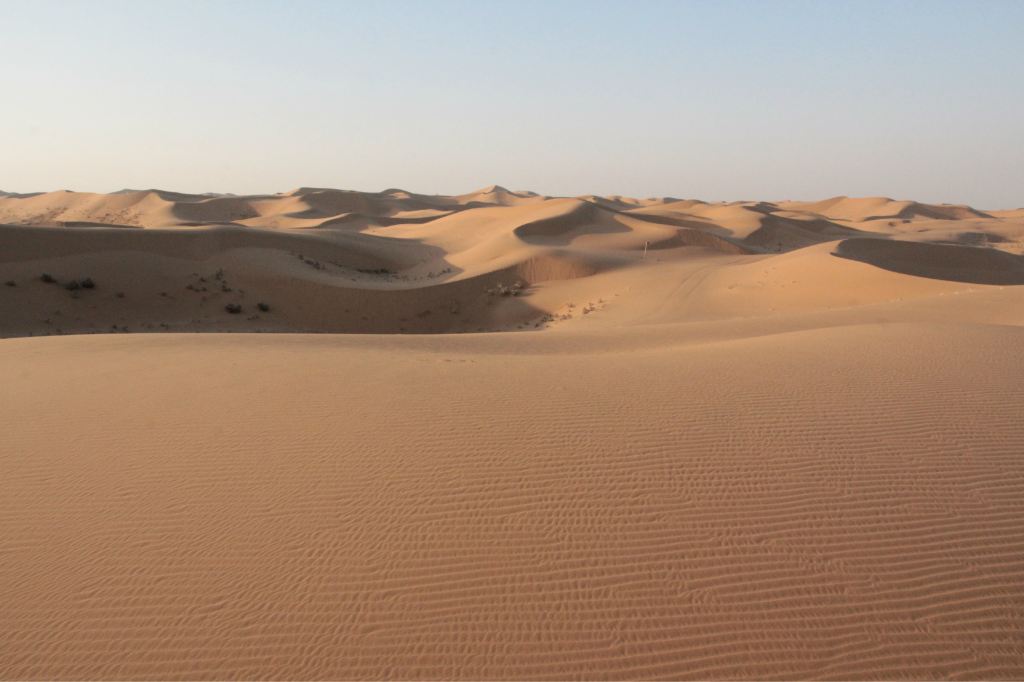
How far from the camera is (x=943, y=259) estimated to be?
24.9 meters

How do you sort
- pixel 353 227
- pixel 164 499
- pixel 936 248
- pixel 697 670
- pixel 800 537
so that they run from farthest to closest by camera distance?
pixel 353 227 → pixel 936 248 → pixel 164 499 → pixel 800 537 → pixel 697 670

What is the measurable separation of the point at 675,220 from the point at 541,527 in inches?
1535

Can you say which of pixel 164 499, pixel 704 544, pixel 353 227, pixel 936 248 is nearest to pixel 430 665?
pixel 704 544

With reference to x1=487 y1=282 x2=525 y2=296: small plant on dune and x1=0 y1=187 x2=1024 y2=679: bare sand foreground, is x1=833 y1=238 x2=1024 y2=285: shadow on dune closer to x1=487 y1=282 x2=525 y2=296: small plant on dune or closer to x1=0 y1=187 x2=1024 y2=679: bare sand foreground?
x1=487 y1=282 x2=525 y2=296: small plant on dune

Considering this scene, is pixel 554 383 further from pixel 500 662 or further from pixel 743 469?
pixel 500 662

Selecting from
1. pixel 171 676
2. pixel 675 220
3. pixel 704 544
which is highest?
pixel 675 220

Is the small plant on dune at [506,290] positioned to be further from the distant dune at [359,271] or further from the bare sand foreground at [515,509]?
the bare sand foreground at [515,509]

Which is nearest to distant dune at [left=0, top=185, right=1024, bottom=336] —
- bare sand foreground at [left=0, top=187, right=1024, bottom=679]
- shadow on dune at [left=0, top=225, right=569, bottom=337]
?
shadow on dune at [left=0, top=225, right=569, bottom=337]

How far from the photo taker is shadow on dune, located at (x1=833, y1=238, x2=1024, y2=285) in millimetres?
23000

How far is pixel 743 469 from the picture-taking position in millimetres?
3857

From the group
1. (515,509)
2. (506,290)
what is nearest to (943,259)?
(506,290)

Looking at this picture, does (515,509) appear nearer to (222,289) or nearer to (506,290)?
(506,290)

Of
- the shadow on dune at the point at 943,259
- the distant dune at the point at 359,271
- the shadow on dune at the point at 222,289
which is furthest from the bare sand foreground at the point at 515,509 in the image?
the shadow on dune at the point at 943,259

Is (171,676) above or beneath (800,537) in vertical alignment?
beneath
